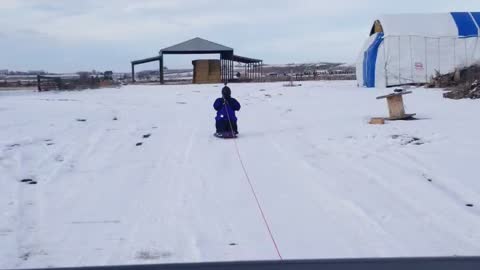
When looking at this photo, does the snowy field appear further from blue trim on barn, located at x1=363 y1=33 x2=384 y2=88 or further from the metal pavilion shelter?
the metal pavilion shelter

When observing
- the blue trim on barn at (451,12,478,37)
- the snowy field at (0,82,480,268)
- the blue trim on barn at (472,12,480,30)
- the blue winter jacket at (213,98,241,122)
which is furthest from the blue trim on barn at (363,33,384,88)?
the blue winter jacket at (213,98,241,122)

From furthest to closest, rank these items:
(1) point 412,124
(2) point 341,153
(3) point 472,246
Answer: (1) point 412,124 → (2) point 341,153 → (3) point 472,246

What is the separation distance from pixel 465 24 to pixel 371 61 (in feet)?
17.3

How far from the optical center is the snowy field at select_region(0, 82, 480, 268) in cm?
574

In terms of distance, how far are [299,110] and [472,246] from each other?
600 inches

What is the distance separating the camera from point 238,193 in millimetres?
8078

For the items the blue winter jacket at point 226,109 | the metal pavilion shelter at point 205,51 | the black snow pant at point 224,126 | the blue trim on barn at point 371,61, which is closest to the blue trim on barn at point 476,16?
the blue trim on barn at point 371,61

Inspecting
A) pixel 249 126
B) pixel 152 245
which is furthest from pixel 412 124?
pixel 152 245

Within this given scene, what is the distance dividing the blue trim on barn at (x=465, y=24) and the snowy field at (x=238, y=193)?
17956mm

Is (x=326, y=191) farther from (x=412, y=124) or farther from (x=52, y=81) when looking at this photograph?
(x=52, y=81)

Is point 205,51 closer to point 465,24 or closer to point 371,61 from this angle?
point 371,61

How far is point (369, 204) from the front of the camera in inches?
289

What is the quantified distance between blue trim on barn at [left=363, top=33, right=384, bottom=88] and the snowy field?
686 inches

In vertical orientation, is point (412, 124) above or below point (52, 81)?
below
